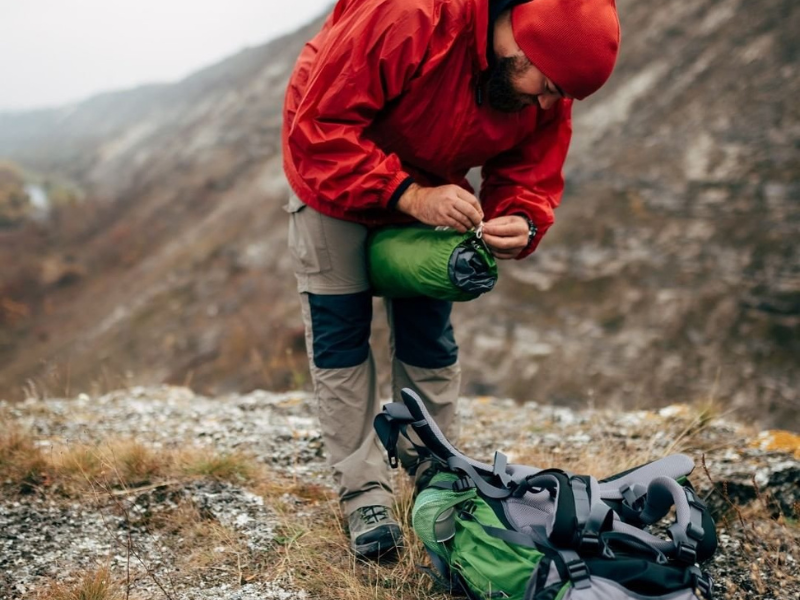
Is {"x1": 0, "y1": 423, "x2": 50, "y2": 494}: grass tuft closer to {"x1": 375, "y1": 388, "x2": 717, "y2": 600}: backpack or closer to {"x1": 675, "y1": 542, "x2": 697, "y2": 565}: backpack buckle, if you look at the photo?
{"x1": 375, "y1": 388, "x2": 717, "y2": 600}: backpack

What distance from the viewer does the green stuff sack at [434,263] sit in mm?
2275

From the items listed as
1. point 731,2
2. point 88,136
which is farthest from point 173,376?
point 88,136

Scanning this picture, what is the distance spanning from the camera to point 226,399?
546cm

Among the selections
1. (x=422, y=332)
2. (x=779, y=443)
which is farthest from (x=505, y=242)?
(x=779, y=443)

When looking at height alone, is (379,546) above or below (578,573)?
below

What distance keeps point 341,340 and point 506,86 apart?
47.7 inches

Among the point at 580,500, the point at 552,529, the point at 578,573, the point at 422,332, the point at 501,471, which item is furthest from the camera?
the point at 422,332

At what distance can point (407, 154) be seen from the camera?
8.35ft

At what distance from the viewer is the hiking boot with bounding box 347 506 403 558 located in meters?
2.48

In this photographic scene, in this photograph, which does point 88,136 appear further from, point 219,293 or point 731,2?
point 731,2

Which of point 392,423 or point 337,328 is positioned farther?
point 337,328

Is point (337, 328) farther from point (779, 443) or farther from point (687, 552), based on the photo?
point (779, 443)

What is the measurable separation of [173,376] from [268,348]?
A: 351cm

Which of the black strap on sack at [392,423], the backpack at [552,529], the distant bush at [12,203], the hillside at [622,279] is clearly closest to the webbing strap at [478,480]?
the backpack at [552,529]
